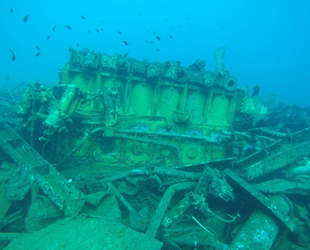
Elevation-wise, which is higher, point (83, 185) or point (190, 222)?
point (83, 185)

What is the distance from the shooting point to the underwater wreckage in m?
2.95

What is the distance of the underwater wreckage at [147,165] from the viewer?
295cm

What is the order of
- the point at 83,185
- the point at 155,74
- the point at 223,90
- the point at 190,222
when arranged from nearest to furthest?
the point at 190,222, the point at 83,185, the point at 155,74, the point at 223,90

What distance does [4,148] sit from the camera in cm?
414

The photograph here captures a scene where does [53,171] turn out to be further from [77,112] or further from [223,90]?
[223,90]

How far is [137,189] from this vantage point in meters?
4.23

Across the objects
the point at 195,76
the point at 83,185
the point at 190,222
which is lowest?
the point at 190,222

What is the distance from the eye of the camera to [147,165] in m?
4.77

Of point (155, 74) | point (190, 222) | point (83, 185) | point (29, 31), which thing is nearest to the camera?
point (190, 222)

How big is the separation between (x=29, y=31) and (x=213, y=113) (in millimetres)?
175848

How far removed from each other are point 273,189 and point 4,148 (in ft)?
20.2

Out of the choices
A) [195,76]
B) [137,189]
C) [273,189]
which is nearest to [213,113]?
[195,76]

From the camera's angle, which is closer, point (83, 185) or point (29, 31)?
point (83, 185)

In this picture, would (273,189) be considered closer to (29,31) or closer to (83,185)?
(83,185)
